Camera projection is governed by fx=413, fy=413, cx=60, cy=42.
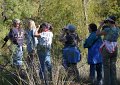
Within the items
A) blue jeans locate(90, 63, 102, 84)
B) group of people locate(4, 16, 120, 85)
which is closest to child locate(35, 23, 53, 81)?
group of people locate(4, 16, 120, 85)

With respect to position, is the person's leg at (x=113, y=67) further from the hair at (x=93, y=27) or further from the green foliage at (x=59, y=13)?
the green foliage at (x=59, y=13)

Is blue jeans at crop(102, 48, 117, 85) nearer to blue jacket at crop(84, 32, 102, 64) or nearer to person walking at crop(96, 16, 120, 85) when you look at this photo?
person walking at crop(96, 16, 120, 85)

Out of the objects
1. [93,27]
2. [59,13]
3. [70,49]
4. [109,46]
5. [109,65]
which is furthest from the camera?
[59,13]

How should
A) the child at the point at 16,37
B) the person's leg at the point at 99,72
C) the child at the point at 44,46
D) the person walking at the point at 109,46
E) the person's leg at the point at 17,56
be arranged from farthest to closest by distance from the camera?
the child at the point at 16,37, the person's leg at the point at 17,56, the child at the point at 44,46, the person's leg at the point at 99,72, the person walking at the point at 109,46

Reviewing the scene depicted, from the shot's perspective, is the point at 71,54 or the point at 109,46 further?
the point at 71,54

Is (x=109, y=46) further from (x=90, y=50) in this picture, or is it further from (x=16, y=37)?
(x=16, y=37)

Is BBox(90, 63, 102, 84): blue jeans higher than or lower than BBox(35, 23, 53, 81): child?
lower

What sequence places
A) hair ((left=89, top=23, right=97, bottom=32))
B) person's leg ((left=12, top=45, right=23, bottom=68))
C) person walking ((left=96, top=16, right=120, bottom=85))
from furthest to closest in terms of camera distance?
person's leg ((left=12, top=45, right=23, bottom=68)) → hair ((left=89, top=23, right=97, bottom=32)) → person walking ((left=96, top=16, right=120, bottom=85))

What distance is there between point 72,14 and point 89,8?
162 cm

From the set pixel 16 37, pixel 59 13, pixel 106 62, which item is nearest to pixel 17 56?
pixel 16 37

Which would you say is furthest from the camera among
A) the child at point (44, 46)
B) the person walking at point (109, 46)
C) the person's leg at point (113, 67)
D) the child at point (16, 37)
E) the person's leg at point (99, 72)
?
the child at point (16, 37)

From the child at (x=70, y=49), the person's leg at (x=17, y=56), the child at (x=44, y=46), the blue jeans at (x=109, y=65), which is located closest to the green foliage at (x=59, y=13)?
the person's leg at (x=17, y=56)

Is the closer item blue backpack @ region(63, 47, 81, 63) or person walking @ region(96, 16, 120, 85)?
person walking @ region(96, 16, 120, 85)

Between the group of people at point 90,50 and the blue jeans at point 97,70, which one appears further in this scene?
the blue jeans at point 97,70
